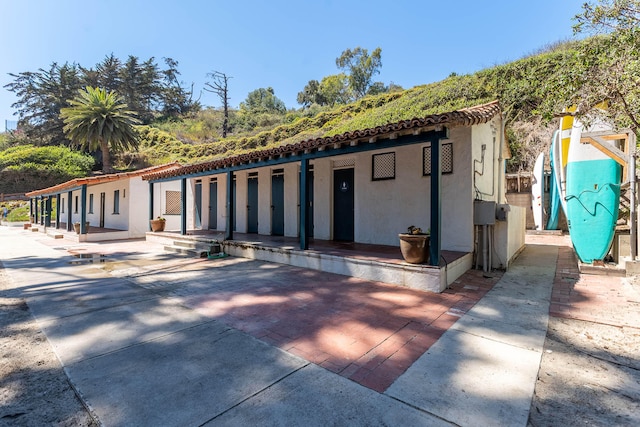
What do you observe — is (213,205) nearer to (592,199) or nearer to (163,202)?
(163,202)

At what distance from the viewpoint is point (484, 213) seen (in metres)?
6.14

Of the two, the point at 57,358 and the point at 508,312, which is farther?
the point at 508,312

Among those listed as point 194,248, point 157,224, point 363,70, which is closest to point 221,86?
point 363,70

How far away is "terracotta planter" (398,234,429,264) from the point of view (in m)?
4.94

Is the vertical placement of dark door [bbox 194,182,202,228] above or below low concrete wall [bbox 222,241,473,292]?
above

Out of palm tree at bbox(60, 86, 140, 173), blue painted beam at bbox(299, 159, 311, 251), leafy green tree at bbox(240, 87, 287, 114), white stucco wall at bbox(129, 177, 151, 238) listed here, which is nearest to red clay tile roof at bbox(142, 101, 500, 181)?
blue painted beam at bbox(299, 159, 311, 251)

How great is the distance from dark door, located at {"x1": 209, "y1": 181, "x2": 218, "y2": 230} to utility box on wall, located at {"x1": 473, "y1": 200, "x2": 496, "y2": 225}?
9.17 m

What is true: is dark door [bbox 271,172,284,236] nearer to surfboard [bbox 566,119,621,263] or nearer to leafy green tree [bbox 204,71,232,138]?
surfboard [bbox 566,119,621,263]

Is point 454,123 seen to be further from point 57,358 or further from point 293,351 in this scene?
point 57,358

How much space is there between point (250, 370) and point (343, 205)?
20.2ft

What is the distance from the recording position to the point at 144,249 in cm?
1012

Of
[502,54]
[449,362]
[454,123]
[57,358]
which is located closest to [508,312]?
[449,362]

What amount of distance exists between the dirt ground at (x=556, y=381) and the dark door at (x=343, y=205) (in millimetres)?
5240

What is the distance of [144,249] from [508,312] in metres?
10.5
